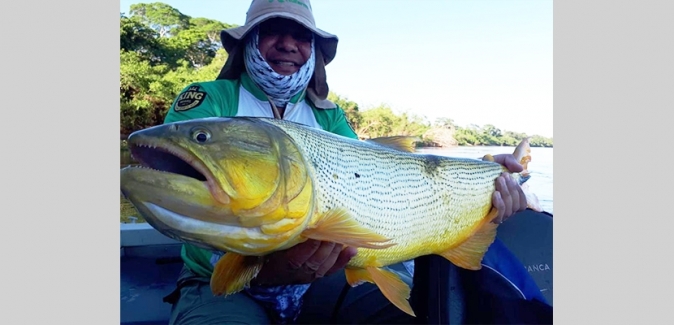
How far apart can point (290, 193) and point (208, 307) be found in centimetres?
90

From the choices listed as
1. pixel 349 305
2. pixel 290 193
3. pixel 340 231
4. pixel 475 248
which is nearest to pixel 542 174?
pixel 475 248

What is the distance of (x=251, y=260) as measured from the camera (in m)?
1.41

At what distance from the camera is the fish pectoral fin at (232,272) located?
1373mm

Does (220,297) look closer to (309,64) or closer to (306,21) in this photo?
(309,64)

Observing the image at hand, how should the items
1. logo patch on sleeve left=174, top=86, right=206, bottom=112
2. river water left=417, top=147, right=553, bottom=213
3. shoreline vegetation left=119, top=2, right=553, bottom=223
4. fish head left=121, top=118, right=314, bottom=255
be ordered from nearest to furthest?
fish head left=121, top=118, right=314, bottom=255
logo patch on sleeve left=174, top=86, right=206, bottom=112
shoreline vegetation left=119, top=2, right=553, bottom=223
river water left=417, top=147, right=553, bottom=213

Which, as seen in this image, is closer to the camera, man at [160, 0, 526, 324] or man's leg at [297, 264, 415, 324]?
man at [160, 0, 526, 324]

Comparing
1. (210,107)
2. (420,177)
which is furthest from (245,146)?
(210,107)

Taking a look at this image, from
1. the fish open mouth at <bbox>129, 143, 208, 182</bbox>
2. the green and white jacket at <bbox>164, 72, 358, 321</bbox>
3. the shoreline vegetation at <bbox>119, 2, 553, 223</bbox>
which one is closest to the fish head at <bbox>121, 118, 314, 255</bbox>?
the fish open mouth at <bbox>129, 143, 208, 182</bbox>

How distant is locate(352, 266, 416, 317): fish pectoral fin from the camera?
1.51 metres

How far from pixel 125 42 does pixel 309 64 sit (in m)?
1.13

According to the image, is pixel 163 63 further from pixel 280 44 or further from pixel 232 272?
pixel 232 272

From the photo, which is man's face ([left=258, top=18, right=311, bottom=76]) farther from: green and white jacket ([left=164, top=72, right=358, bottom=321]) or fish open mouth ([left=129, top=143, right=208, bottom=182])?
fish open mouth ([left=129, top=143, right=208, bottom=182])

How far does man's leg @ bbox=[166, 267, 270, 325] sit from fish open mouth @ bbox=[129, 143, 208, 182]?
0.85m

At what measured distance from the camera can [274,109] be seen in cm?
212
